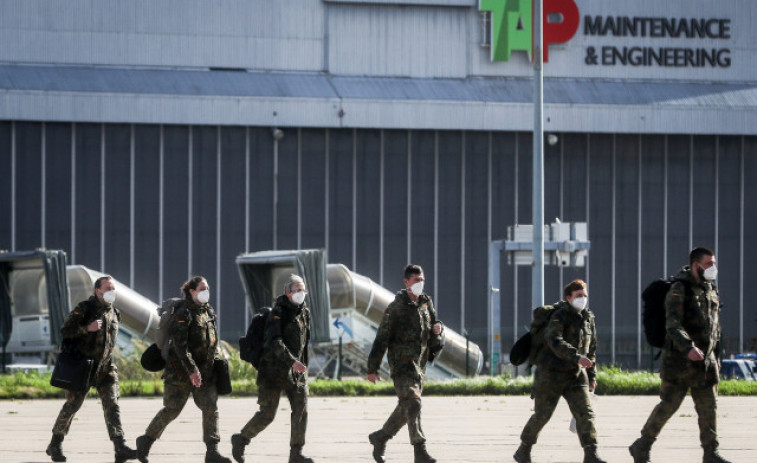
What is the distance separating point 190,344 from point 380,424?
6.74 meters

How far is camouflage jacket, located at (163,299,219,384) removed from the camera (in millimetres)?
14031

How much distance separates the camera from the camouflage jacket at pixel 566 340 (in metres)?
13.6

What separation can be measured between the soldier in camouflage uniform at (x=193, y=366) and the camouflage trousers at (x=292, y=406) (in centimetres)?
45

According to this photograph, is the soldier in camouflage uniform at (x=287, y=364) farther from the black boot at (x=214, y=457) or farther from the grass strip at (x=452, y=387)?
the grass strip at (x=452, y=387)

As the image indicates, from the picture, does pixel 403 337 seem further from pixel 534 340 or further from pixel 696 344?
pixel 696 344

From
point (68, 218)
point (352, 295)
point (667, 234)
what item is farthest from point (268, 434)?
point (667, 234)

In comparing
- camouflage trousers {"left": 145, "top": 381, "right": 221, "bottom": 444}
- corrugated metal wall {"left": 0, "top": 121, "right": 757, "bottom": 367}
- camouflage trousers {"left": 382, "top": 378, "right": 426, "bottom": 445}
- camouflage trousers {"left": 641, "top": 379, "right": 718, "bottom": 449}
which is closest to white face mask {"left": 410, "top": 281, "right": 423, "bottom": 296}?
camouflage trousers {"left": 382, "top": 378, "right": 426, "bottom": 445}

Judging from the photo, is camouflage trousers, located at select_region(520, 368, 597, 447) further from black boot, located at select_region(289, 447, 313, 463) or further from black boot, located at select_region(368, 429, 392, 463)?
black boot, located at select_region(289, 447, 313, 463)

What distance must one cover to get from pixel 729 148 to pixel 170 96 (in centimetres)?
1954

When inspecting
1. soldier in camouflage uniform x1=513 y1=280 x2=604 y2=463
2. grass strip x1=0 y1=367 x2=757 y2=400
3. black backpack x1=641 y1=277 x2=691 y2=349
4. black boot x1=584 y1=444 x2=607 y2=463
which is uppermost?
black backpack x1=641 y1=277 x2=691 y2=349

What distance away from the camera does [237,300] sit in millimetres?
49500

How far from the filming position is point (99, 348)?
48.5ft

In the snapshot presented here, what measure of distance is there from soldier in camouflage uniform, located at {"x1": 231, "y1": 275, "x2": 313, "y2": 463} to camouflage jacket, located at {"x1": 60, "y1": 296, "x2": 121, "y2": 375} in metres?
1.61

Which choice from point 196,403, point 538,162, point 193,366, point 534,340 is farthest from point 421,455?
point 538,162
